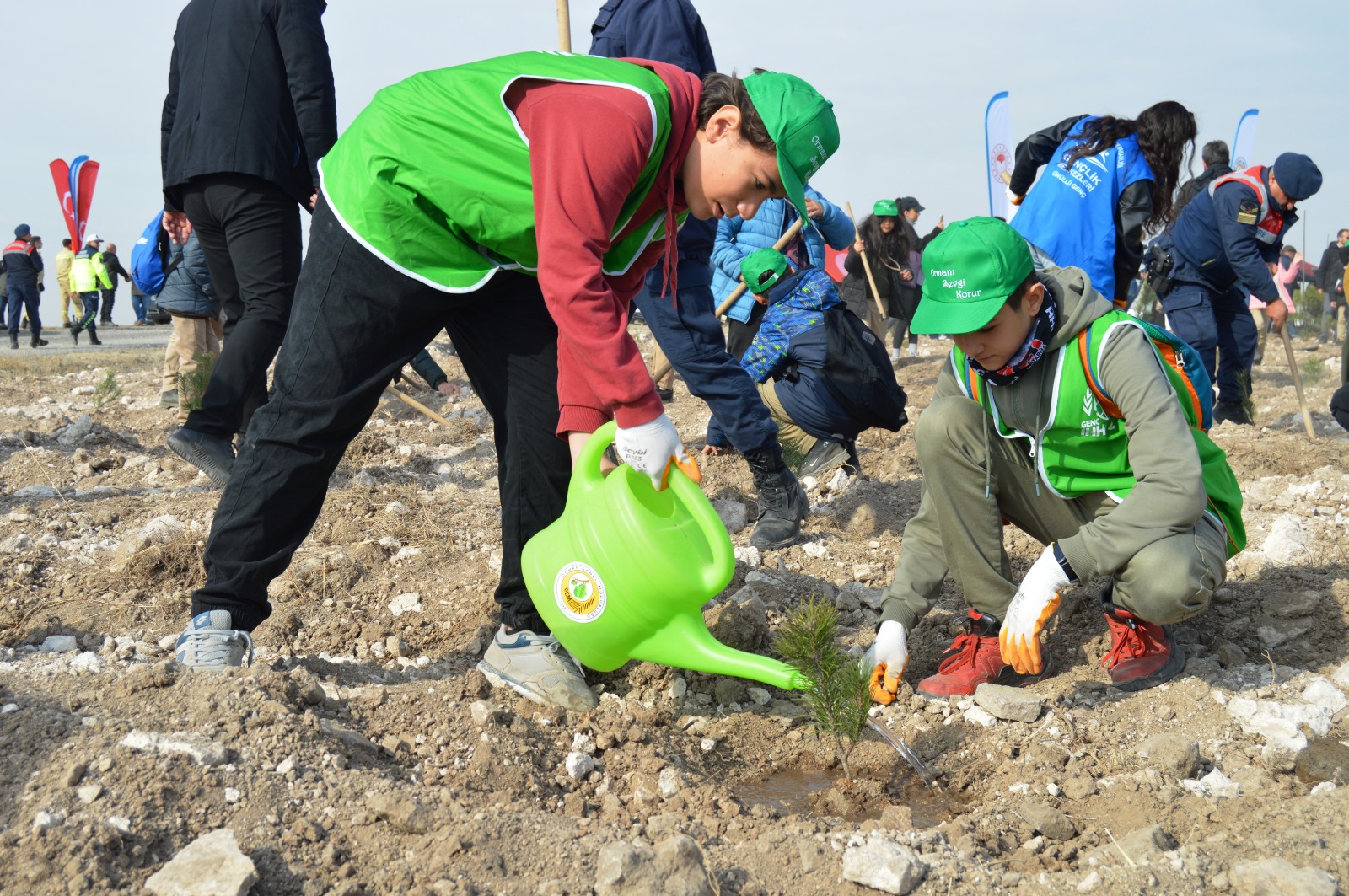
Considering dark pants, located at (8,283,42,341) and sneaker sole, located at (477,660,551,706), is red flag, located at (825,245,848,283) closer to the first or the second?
sneaker sole, located at (477,660,551,706)

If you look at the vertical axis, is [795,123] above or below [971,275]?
above

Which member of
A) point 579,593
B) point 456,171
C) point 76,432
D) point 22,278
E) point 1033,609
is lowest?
point 22,278

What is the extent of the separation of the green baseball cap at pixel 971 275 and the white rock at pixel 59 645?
2.29 m

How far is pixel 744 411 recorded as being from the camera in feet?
12.4

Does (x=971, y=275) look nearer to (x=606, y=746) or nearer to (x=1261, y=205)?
(x=606, y=746)

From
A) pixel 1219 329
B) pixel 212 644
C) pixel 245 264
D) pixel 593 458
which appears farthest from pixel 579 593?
pixel 1219 329

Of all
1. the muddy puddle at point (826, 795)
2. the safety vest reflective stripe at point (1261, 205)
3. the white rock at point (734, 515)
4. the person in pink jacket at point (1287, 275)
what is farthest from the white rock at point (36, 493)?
the person in pink jacket at point (1287, 275)

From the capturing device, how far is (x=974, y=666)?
2723 mm

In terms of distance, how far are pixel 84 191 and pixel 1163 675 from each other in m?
14.9

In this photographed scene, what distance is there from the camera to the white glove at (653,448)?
6.77 ft

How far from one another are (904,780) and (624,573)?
2.80ft

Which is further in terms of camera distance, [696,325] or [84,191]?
[84,191]

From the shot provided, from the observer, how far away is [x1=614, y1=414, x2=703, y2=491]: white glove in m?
2.06

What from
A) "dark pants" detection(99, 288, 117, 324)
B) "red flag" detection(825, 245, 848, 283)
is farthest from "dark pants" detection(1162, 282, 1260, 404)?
"dark pants" detection(99, 288, 117, 324)
